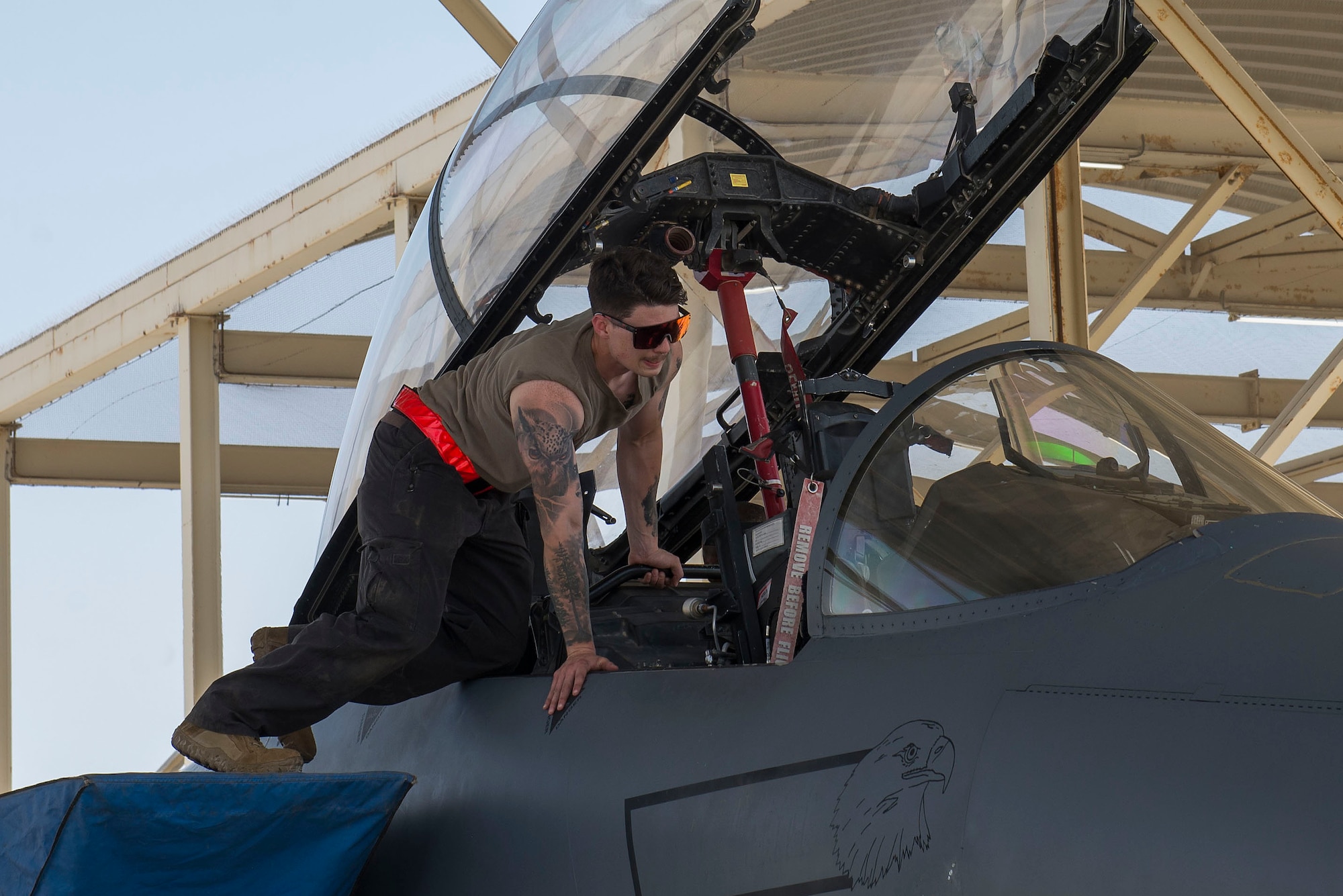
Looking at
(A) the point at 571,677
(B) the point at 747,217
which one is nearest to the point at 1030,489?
(A) the point at 571,677

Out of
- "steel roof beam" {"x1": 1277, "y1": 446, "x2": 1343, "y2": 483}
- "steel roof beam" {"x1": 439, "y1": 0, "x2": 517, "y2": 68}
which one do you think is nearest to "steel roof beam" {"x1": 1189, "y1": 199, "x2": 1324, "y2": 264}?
"steel roof beam" {"x1": 1277, "y1": 446, "x2": 1343, "y2": 483}

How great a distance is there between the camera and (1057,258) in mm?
6754

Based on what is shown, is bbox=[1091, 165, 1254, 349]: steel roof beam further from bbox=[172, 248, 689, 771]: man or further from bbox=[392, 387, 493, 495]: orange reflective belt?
bbox=[392, 387, 493, 495]: orange reflective belt

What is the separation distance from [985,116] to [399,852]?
9.41 ft

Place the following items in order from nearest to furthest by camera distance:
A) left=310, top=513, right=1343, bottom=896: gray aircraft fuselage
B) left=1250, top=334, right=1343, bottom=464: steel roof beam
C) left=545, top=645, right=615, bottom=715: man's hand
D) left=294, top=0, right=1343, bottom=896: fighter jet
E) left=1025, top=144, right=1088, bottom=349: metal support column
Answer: left=310, top=513, right=1343, bottom=896: gray aircraft fuselage < left=294, top=0, right=1343, bottom=896: fighter jet < left=545, top=645, right=615, bottom=715: man's hand < left=1025, top=144, right=1088, bottom=349: metal support column < left=1250, top=334, right=1343, bottom=464: steel roof beam

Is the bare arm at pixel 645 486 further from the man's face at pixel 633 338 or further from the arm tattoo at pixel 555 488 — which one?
the arm tattoo at pixel 555 488

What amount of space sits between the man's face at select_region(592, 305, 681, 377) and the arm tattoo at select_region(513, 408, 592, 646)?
9.5 inches

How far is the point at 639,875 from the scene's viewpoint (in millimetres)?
2270

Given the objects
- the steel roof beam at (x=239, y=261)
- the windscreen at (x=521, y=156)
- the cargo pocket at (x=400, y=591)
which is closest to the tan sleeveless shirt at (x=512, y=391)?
the cargo pocket at (x=400, y=591)

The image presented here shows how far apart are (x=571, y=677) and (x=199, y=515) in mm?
10914

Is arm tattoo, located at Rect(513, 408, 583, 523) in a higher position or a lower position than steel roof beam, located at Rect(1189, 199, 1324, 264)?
lower

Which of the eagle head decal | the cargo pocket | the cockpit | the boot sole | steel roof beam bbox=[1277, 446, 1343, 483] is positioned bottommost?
the eagle head decal

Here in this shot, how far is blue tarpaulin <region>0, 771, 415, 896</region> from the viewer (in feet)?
8.64


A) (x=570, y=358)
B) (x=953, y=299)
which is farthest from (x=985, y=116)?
(x=953, y=299)
